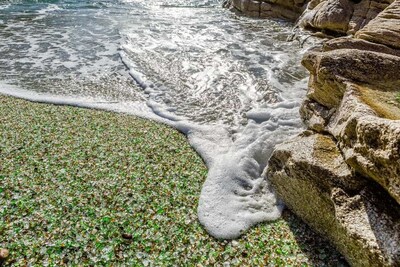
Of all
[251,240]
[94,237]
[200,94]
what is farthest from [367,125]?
[200,94]

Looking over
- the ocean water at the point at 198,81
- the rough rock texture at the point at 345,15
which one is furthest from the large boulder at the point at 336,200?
the rough rock texture at the point at 345,15

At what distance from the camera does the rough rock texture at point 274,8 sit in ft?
58.2

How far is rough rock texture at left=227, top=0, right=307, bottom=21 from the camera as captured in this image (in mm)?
17734

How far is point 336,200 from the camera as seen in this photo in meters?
3.39

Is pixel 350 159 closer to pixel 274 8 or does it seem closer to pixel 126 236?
pixel 126 236

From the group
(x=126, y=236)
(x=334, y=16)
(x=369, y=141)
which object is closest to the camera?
(x=369, y=141)

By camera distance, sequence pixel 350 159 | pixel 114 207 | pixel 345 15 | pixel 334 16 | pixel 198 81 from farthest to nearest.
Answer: pixel 334 16
pixel 345 15
pixel 198 81
pixel 114 207
pixel 350 159

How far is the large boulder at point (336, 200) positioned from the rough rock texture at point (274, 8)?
50.8 feet

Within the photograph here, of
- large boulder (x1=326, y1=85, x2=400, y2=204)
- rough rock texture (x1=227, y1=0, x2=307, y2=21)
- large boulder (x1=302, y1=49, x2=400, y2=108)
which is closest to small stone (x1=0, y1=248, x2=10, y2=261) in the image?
large boulder (x1=326, y1=85, x2=400, y2=204)

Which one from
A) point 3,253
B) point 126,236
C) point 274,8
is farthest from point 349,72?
point 274,8

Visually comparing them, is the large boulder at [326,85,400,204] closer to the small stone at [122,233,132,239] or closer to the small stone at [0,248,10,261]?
the small stone at [122,233,132,239]

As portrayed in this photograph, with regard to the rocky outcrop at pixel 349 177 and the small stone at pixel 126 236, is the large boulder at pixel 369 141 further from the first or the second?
the small stone at pixel 126 236

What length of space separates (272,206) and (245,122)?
2.60 m

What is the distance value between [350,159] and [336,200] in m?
0.48
